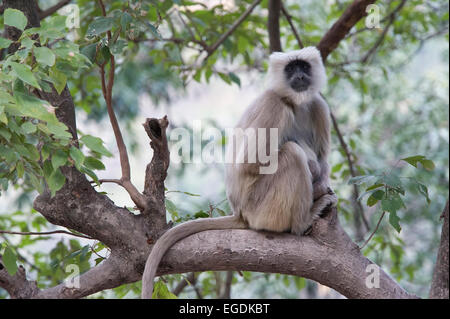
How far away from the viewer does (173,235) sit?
10.6 ft

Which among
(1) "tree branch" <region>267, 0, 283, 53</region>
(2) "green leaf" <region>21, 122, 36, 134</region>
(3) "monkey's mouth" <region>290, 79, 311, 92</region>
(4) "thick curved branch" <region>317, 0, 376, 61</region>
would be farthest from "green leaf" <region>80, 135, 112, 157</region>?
(1) "tree branch" <region>267, 0, 283, 53</region>

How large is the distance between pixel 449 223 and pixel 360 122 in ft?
21.3

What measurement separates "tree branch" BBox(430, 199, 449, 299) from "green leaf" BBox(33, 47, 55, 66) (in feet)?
10.5

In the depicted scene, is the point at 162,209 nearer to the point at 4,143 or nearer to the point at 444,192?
the point at 4,143

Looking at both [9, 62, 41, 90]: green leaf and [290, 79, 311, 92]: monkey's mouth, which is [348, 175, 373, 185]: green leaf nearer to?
[290, 79, 311, 92]: monkey's mouth

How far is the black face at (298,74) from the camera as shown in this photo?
408 centimetres

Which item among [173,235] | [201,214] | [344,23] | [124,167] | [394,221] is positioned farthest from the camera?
[344,23]

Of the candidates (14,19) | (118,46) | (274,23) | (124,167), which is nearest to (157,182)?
(124,167)

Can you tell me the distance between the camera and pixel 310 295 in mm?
10328

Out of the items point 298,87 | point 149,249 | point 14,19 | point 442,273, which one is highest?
point 14,19

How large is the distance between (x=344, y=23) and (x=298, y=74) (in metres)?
1.06

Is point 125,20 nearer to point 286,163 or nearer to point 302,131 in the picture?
point 286,163

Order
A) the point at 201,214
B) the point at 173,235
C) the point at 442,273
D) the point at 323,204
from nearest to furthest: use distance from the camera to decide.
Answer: the point at 173,235 → the point at 201,214 → the point at 323,204 → the point at 442,273

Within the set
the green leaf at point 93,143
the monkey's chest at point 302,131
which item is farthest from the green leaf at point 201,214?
the green leaf at point 93,143
